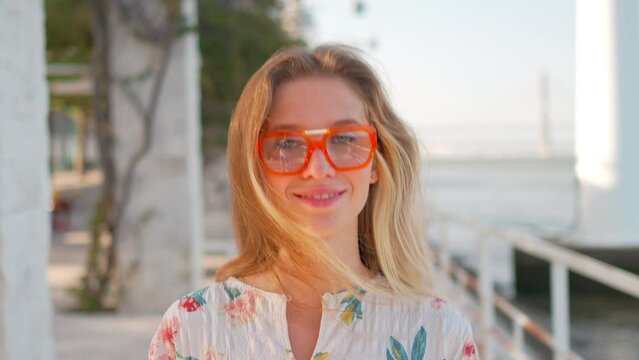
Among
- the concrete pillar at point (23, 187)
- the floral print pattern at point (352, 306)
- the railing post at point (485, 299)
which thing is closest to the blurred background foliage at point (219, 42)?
the railing post at point (485, 299)

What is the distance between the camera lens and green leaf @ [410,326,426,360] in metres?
0.88

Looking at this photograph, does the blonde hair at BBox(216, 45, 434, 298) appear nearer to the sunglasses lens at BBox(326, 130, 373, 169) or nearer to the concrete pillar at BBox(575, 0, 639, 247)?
the sunglasses lens at BBox(326, 130, 373, 169)

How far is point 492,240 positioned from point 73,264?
18.9 ft

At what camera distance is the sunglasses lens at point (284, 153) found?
902mm

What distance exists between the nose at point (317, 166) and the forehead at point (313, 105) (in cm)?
3

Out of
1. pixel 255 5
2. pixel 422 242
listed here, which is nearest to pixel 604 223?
pixel 255 5

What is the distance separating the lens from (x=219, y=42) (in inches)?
228

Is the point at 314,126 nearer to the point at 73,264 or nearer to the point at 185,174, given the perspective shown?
the point at 185,174

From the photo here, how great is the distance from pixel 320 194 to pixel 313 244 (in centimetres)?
6

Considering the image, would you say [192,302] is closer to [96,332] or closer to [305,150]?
[305,150]

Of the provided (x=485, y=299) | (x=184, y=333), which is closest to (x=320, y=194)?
(x=184, y=333)

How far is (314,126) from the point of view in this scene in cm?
90

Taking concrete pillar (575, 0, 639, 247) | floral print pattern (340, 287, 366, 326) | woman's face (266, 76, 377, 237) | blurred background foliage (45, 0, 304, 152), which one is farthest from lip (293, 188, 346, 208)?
concrete pillar (575, 0, 639, 247)

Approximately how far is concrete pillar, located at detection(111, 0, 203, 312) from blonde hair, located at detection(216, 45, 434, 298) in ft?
10.4
